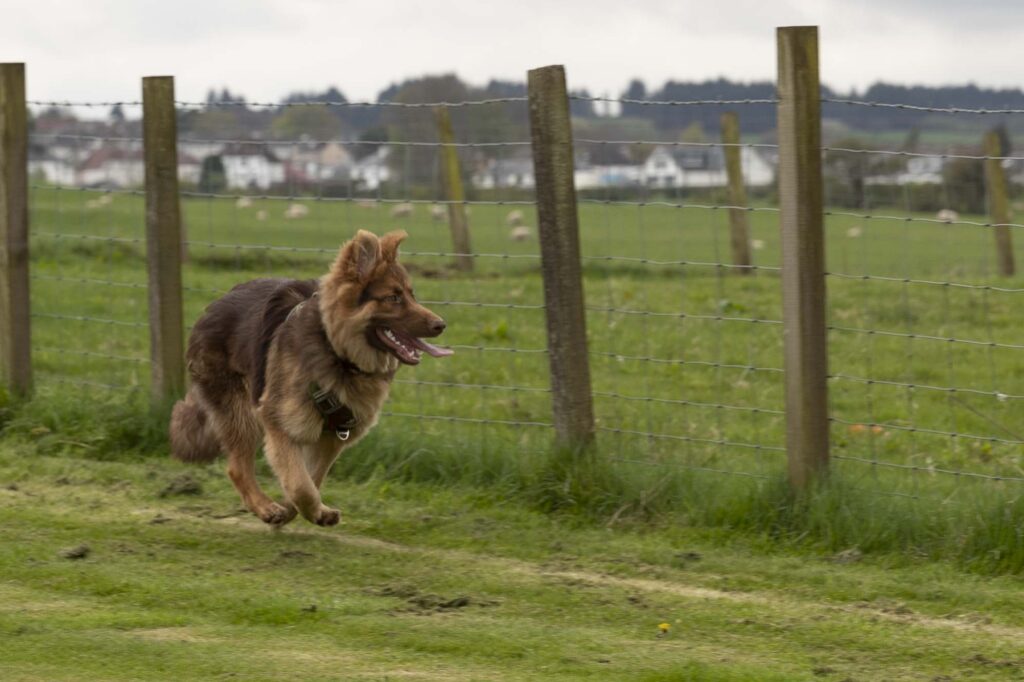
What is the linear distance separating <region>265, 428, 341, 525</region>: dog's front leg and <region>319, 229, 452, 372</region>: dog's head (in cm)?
52

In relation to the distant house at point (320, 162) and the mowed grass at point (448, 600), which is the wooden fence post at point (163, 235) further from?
the distant house at point (320, 162)

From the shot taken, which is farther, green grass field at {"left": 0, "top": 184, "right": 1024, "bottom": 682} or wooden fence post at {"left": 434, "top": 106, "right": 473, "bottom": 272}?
wooden fence post at {"left": 434, "top": 106, "right": 473, "bottom": 272}

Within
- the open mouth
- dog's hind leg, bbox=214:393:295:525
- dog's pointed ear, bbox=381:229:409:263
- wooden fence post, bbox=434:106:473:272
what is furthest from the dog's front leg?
wooden fence post, bbox=434:106:473:272

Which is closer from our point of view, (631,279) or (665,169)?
(665,169)

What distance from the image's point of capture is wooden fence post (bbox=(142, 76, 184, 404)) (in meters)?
8.95

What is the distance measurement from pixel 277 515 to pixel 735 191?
1236 cm

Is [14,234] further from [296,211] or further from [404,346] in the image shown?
[296,211]

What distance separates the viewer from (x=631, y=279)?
58.2ft

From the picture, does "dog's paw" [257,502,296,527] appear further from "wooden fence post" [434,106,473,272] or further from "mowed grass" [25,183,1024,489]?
"wooden fence post" [434,106,473,272]

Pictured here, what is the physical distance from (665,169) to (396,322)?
161 inches

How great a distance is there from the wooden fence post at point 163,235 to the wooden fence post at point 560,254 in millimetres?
2548

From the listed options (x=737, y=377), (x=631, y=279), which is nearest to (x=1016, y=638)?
(x=737, y=377)

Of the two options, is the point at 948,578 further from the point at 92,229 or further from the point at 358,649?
the point at 92,229

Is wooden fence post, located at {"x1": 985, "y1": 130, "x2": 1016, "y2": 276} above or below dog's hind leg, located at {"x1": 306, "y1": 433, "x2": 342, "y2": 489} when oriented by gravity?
above
